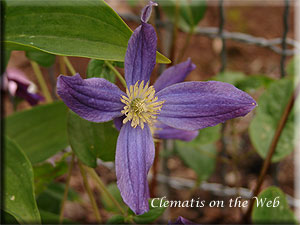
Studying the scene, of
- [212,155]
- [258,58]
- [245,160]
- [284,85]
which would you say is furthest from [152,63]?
[258,58]

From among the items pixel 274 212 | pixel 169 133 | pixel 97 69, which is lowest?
pixel 274 212

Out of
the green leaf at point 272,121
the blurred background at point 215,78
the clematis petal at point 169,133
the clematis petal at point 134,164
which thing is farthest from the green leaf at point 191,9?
the clematis petal at point 134,164

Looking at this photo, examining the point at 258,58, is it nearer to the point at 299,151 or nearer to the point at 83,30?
the point at 299,151

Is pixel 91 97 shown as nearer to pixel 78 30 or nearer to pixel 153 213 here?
pixel 78 30

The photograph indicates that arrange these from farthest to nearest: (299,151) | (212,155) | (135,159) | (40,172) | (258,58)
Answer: (258,58) → (299,151) → (212,155) → (40,172) → (135,159)

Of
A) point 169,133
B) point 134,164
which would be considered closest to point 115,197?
point 169,133

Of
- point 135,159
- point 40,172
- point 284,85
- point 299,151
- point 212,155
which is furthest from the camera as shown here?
point 299,151

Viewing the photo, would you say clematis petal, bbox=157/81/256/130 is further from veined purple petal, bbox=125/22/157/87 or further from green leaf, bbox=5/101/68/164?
green leaf, bbox=5/101/68/164

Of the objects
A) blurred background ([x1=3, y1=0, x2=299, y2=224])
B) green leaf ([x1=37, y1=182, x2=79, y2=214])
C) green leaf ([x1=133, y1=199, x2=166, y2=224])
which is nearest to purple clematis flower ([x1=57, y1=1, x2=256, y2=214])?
green leaf ([x1=133, y1=199, x2=166, y2=224])
